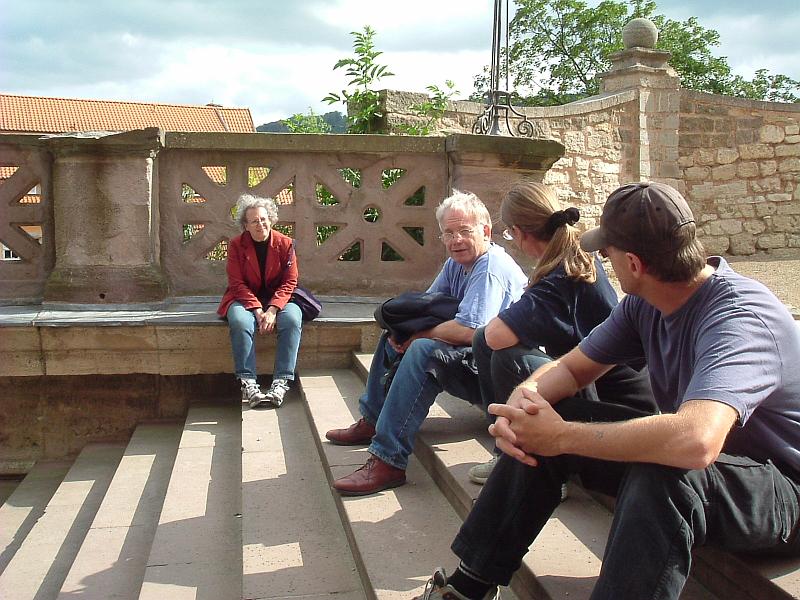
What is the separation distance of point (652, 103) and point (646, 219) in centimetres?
1020

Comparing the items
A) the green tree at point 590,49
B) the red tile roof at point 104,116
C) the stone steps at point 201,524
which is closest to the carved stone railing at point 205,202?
the stone steps at point 201,524

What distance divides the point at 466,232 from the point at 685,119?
355 inches

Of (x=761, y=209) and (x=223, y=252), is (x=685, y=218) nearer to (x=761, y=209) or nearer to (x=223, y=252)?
(x=223, y=252)

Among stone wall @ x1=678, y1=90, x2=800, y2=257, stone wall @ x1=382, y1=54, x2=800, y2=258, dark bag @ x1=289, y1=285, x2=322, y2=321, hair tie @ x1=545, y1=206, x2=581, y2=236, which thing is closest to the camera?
hair tie @ x1=545, y1=206, x2=581, y2=236

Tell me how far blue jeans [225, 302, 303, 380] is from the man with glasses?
3.79ft

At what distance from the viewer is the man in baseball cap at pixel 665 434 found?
1.91 metres

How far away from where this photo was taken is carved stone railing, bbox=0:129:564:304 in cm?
559

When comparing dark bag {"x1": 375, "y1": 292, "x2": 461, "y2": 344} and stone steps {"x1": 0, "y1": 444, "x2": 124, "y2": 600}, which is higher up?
dark bag {"x1": 375, "y1": 292, "x2": 461, "y2": 344}

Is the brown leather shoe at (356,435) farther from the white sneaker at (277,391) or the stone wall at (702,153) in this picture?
the stone wall at (702,153)

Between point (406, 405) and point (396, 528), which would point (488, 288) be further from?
point (396, 528)

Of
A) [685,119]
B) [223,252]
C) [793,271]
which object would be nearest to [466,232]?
[223,252]

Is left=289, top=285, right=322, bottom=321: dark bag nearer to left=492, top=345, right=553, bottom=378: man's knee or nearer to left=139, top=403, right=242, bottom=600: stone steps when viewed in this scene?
left=139, top=403, right=242, bottom=600: stone steps

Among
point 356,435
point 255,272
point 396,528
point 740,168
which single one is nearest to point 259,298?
point 255,272

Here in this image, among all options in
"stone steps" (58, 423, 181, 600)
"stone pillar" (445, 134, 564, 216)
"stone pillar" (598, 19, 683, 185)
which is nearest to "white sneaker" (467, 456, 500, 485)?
"stone steps" (58, 423, 181, 600)
